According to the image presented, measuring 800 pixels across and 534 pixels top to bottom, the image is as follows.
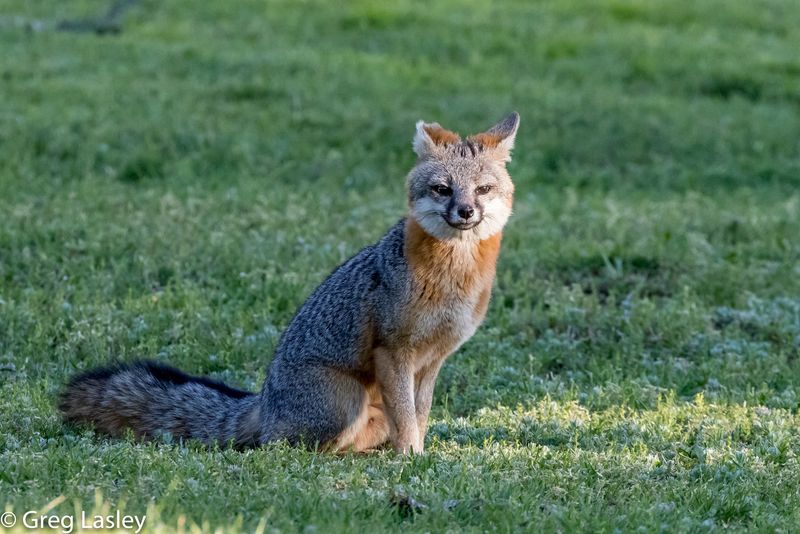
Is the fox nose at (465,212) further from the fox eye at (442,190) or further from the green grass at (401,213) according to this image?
the green grass at (401,213)

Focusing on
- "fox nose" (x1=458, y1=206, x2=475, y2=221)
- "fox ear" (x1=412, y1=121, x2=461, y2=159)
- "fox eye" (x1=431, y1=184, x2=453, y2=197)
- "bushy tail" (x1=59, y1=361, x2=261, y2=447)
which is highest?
"fox ear" (x1=412, y1=121, x2=461, y2=159)

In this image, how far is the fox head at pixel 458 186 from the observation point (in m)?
6.70

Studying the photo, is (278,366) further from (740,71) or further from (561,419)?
Result: (740,71)

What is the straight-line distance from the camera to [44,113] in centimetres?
1508

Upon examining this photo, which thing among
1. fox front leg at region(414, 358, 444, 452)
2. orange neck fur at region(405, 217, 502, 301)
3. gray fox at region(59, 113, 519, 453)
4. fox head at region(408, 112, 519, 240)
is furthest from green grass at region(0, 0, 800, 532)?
fox head at region(408, 112, 519, 240)

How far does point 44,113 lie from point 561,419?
9.81 m

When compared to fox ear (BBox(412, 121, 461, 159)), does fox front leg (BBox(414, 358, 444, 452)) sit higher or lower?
lower

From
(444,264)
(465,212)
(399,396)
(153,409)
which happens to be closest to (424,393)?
(399,396)

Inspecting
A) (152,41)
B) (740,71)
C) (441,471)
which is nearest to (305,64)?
(152,41)

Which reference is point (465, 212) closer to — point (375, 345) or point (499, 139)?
point (499, 139)

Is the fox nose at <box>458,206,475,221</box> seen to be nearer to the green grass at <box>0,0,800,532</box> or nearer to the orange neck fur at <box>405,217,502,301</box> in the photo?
the orange neck fur at <box>405,217,502,301</box>

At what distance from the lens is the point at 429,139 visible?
22.9 ft

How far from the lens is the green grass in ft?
19.3

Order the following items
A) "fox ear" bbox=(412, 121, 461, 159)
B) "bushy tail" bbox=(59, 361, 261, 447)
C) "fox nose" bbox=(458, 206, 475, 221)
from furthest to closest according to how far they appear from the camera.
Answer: "bushy tail" bbox=(59, 361, 261, 447), "fox ear" bbox=(412, 121, 461, 159), "fox nose" bbox=(458, 206, 475, 221)
